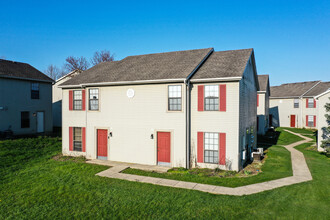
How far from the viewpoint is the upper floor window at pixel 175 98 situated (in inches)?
547

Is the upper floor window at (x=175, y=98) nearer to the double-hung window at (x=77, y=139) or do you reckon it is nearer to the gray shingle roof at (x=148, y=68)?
the gray shingle roof at (x=148, y=68)

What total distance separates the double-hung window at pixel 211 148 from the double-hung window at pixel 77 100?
9.92 metres

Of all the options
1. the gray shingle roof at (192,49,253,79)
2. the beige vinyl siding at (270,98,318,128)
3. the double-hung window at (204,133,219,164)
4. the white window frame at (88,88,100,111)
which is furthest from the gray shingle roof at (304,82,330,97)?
the white window frame at (88,88,100,111)

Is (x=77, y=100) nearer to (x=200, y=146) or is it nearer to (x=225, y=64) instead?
(x=200, y=146)

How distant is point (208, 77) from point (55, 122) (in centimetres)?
2600

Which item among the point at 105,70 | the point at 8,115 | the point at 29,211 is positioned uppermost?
the point at 105,70

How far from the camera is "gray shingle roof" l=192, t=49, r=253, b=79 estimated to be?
44.1ft

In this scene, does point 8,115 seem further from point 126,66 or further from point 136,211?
point 136,211

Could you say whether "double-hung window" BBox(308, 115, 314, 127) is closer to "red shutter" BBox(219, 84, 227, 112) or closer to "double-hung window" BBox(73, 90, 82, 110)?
"red shutter" BBox(219, 84, 227, 112)

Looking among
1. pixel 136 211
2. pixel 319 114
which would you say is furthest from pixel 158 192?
pixel 319 114

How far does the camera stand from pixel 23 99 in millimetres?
23703

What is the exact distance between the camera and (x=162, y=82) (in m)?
14.2

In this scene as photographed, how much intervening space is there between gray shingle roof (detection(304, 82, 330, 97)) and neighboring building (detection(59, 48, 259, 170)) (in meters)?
24.8

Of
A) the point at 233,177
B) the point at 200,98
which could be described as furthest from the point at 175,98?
the point at 233,177
